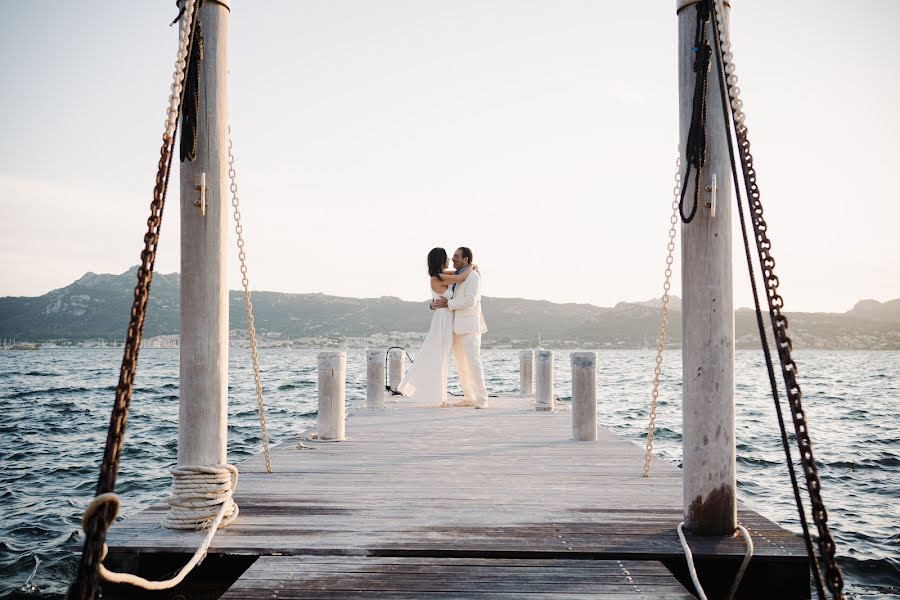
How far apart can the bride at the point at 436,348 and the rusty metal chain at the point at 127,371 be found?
835cm

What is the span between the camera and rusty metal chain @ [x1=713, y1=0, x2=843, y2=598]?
2.61 m

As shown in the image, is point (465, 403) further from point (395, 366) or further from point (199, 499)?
point (199, 499)

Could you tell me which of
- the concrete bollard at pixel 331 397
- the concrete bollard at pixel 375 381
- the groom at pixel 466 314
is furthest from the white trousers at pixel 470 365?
the concrete bollard at pixel 331 397

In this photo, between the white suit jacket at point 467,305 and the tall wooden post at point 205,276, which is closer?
the tall wooden post at point 205,276

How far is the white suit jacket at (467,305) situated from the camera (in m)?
11.3

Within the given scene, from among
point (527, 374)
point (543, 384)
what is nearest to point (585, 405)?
point (543, 384)

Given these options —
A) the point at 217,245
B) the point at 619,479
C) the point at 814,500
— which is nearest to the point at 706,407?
the point at 814,500

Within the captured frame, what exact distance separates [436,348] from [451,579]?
8456mm

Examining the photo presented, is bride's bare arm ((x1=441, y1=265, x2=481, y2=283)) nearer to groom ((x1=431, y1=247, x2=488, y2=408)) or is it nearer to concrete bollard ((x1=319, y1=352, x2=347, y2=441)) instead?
groom ((x1=431, y1=247, x2=488, y2=408))

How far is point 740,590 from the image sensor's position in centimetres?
358

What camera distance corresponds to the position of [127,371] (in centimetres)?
251

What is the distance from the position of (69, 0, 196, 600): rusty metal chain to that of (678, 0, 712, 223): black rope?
9.46 feet

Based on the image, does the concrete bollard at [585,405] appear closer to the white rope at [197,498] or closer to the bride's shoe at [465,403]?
the bride's shoe at [465,403]

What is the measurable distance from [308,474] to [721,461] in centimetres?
356
